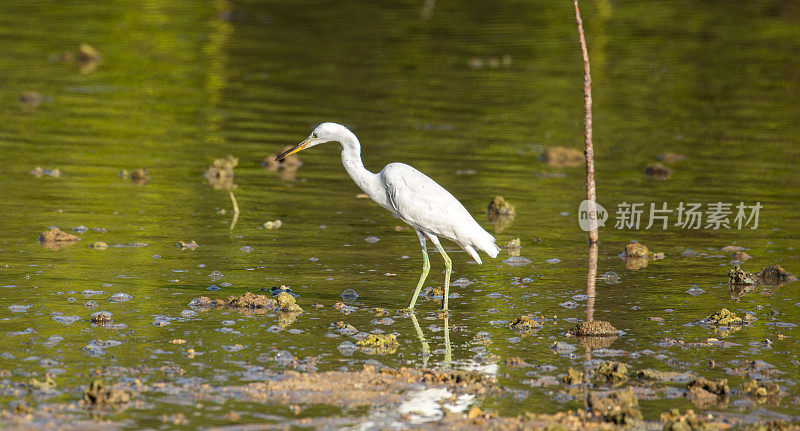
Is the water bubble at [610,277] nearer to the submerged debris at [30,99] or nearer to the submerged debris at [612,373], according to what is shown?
the submerged debris at [612,373]

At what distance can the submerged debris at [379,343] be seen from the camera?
7937mm

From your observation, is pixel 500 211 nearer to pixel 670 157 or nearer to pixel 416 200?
pixel 416 200

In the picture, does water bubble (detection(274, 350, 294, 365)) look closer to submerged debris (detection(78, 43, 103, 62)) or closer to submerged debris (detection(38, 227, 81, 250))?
submerged debris (detection(38, 227, 81, 250))

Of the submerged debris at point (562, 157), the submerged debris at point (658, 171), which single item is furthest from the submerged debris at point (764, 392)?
the submerged debris at point (562, 157)

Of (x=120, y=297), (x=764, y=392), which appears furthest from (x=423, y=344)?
(x=120, y=297)

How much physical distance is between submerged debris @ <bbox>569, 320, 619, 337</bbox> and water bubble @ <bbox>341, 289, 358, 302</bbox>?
2044 mm

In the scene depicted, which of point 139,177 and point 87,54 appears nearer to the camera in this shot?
point 139,177

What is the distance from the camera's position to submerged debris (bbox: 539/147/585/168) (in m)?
A: 16.4

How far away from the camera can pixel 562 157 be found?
16.5 metres

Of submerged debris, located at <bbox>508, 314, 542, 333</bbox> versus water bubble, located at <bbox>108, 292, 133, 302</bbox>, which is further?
water bubble, located at <bbox>108, 292, 133, 302</bbox>

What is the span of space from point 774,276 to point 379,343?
430 centimetres

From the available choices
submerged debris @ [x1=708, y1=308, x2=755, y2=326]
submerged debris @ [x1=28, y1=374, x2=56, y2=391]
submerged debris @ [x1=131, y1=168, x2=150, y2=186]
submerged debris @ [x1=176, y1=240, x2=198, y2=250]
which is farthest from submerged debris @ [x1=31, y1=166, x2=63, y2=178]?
submerged debris @ [x1=708, y1=308, x2=755, y2=326]

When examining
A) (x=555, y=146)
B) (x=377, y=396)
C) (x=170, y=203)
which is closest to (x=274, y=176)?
(x=170, y=203)

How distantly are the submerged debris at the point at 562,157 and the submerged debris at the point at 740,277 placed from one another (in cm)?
647
